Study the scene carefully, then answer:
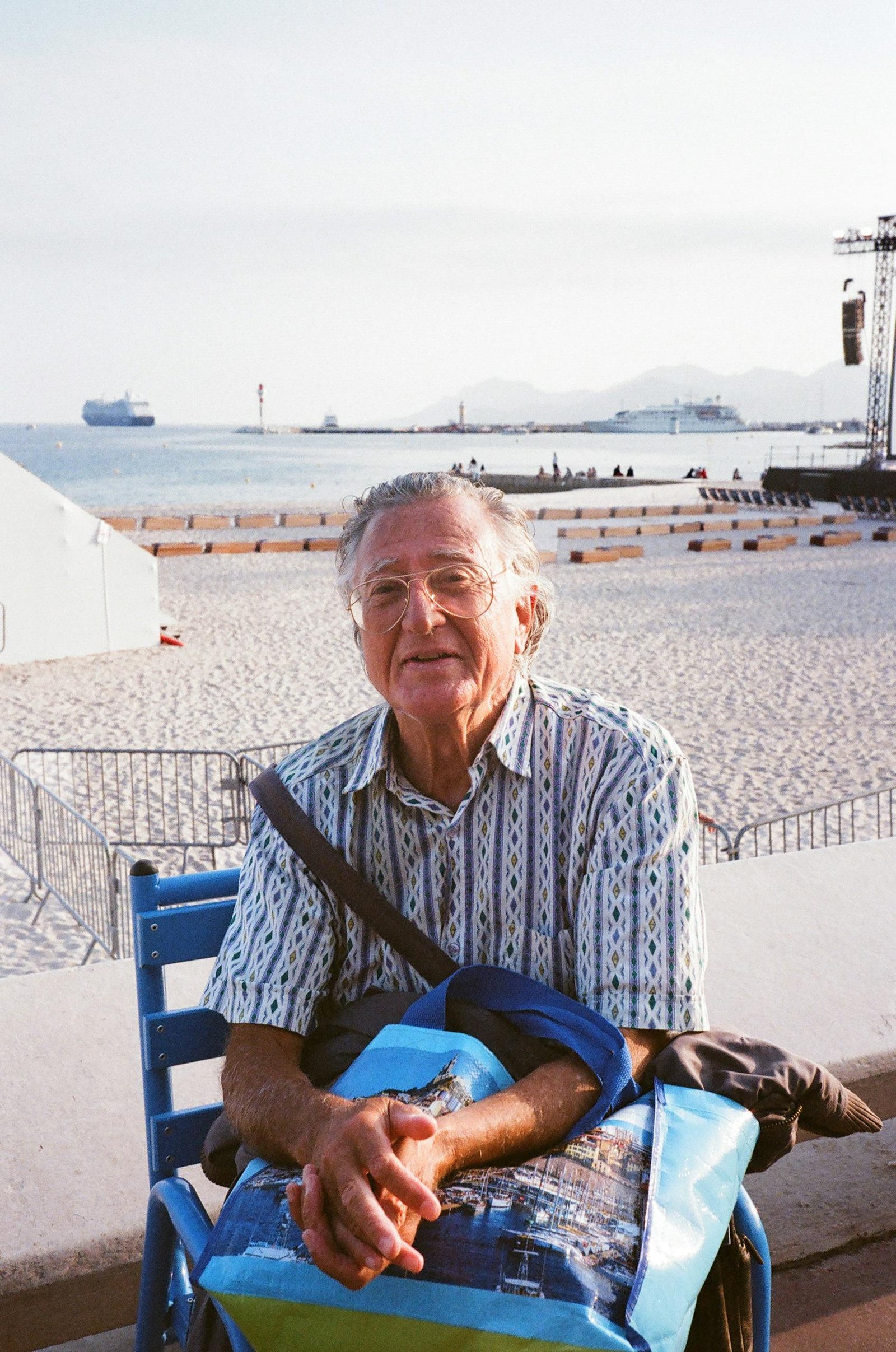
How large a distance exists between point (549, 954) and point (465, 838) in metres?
0.22

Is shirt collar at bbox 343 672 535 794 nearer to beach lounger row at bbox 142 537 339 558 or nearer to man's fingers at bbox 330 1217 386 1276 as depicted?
man's fingers at bbox 330 1217 386 1276

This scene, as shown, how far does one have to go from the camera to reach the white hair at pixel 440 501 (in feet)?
6.51

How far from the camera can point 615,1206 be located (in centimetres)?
147

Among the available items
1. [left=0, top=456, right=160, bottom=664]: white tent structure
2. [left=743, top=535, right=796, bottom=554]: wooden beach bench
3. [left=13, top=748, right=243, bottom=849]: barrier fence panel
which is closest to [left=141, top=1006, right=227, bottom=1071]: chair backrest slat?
[left=13, top=748, right=243, bottom=849]: barrier fence panel

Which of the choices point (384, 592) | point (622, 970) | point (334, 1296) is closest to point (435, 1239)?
point (334, 1296)

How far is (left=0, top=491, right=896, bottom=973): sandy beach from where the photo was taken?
10.0 meters

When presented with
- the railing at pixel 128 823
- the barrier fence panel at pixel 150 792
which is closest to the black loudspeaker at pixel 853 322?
the railing at pixel 128 823

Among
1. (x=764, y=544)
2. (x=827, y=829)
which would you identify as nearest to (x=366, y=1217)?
(x=827, y=829)

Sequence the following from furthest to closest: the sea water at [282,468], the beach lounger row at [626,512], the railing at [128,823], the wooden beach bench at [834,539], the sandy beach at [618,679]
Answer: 1. the sea water at [282,468]
2. the beach lounger row at [626,512]
3. the wooden beach bench at [834,539]
4. the sandy beach at [618,679]
5. the railing at [128,823]

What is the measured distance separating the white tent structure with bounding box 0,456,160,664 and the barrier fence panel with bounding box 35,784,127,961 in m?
8.62

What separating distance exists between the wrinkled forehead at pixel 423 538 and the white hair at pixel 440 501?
0.01 meters

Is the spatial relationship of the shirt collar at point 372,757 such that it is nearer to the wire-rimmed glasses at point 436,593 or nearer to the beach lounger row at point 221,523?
the wire-rimmed glasses at point 436,593

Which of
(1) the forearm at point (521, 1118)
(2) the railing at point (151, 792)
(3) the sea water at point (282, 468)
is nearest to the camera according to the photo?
(1) the forearm at point (521, 1118)

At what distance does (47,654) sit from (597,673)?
7.10 m
